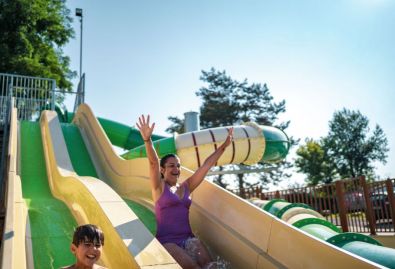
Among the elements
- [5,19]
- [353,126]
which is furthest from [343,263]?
[353,126]

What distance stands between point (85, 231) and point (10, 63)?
2114 centimetres

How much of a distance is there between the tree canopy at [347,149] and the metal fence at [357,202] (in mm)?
33685

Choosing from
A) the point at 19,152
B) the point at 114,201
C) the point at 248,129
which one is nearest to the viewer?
the point at 114,201

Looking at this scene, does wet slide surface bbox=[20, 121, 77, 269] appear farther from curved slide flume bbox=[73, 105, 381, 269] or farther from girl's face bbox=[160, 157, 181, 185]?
curved slide flume bbox=[73, 105, 381, 269]

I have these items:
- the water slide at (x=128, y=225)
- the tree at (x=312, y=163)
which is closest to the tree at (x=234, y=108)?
the tree at (x=312, y=163)

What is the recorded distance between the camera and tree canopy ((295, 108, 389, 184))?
42934 mm

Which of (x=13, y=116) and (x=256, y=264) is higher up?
(x=13, y=116)

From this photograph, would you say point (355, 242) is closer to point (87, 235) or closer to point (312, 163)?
point (87, 235)

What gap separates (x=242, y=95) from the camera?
3250 centimetres

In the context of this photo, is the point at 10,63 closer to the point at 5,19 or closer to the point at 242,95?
the point at 5,19

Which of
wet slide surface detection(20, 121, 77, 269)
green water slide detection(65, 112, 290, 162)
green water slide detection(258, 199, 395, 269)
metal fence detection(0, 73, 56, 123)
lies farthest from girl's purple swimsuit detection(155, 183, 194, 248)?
metal fence detection(0, 73, 56, 123)

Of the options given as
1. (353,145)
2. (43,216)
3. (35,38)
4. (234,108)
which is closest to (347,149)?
(353,145)

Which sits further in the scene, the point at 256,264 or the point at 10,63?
the point at 10,63

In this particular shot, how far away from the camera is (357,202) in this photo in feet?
28.0
